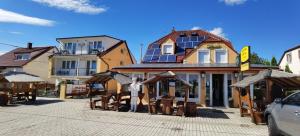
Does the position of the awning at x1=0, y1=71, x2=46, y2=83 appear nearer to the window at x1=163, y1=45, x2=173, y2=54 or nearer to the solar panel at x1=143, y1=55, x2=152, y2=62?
the solar panel at x1=143, y1=55, x2=152, y2=62

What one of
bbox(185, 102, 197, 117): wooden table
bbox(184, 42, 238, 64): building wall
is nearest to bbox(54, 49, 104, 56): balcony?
bbox(184, 42, 238, 64): building wall

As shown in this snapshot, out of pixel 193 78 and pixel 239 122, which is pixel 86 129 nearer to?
pixel 239 122

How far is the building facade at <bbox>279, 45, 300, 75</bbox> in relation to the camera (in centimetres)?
3078

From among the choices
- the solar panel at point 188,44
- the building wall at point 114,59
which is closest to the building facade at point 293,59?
the solar panel at point 188,44

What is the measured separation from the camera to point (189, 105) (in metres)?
12.5

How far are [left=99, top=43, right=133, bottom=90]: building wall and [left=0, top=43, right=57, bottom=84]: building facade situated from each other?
9.33m

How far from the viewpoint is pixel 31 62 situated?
112 ft

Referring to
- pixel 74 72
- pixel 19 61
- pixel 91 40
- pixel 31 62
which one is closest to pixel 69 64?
pixel 74 72

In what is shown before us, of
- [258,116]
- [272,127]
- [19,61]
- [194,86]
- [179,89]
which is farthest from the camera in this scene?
[19,61]

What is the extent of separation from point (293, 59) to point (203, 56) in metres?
20.4

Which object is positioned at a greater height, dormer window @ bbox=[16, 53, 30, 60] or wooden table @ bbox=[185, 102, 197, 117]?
dormer window @ bbox=[16, 53, 30, 60]

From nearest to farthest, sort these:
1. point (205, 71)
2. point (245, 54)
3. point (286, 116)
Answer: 1. point (286, 116)
2. point (245, 54)
3. point (205, 71)

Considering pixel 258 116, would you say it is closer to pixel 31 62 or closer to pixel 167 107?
pixel 167 107

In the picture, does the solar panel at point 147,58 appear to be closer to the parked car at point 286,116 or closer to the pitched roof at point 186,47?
the pitched roof at point 186,47
